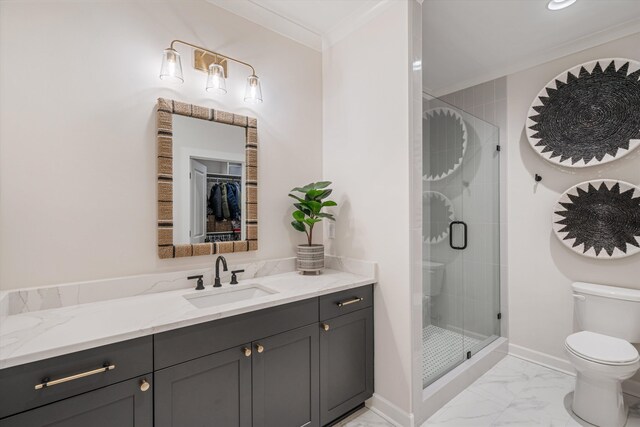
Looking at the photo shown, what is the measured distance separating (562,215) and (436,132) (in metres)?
1.21

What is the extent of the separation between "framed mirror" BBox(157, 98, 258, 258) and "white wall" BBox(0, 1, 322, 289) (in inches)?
2.8

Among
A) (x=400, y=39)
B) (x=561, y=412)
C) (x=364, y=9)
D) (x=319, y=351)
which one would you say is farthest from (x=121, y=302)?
(x=561, y=412)

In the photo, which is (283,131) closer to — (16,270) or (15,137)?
(15,137)

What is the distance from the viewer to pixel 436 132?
7.47 ft

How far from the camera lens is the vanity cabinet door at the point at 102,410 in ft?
3.13

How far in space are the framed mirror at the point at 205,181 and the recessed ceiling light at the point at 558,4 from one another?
205cm

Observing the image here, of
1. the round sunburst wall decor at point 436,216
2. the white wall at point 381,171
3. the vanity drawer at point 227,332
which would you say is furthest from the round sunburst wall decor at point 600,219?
the vanity drawer at point 227,332

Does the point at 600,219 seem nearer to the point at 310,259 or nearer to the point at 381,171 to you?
the point at 381,171

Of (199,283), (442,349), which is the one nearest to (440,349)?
(442,349)

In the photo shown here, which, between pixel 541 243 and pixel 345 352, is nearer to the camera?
pixel 345 352

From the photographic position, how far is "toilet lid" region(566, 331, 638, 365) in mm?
1711

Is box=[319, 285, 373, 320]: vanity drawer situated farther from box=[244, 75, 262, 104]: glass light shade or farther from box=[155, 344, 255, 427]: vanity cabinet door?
box=[244, 75, 262, 104]: glass light shade

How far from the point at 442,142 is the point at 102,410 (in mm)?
2478

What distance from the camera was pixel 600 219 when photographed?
7.20ft
